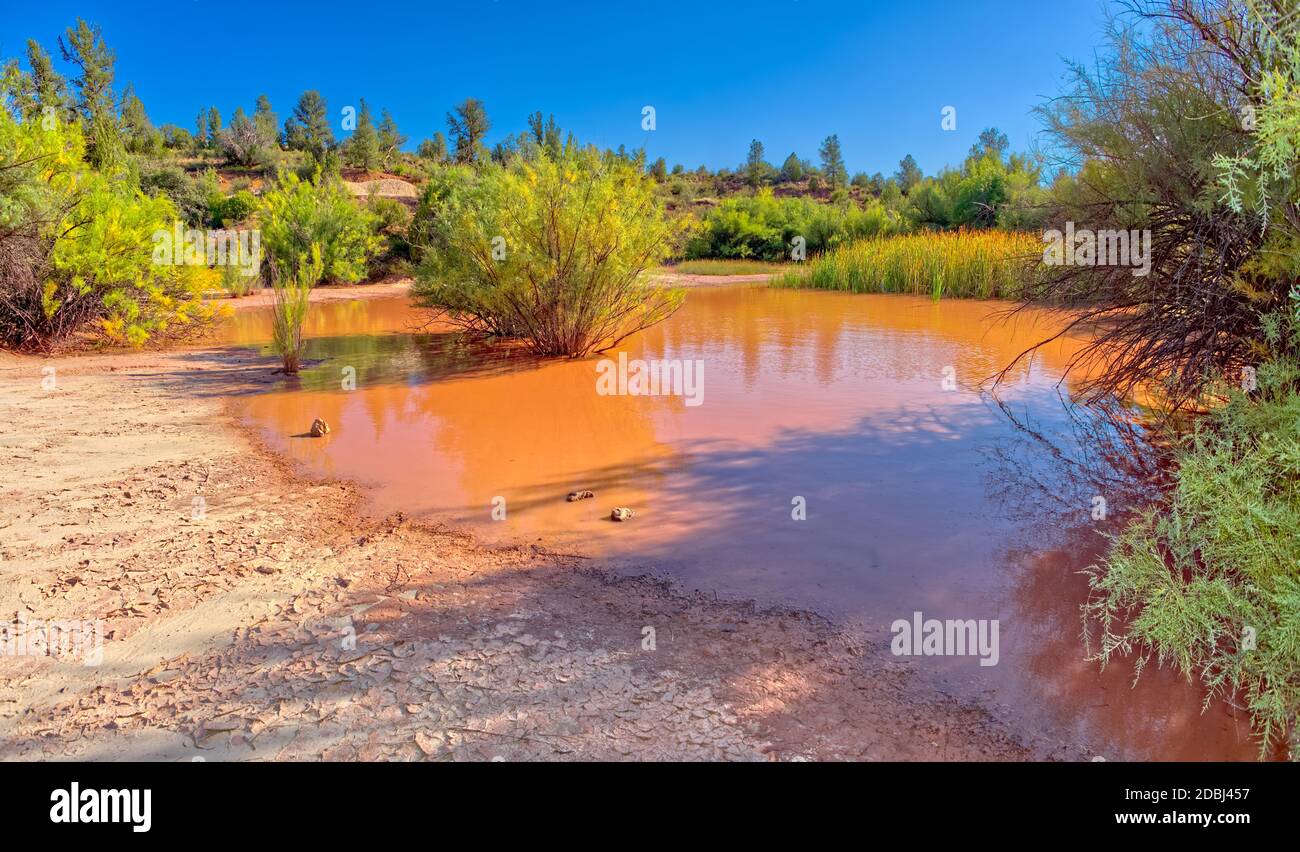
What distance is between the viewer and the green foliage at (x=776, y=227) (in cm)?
2983

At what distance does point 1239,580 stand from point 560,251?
7.87m

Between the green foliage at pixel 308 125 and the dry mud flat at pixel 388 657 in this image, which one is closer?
the dry mud flat at pixel 388 657

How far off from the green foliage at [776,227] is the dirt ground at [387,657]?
27578 millimetres

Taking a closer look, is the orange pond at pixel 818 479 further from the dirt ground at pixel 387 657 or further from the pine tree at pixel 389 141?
the pine tree at pixel 389 141

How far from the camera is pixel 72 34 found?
34.7 m

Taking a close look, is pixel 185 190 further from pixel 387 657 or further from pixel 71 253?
pixel 387 657

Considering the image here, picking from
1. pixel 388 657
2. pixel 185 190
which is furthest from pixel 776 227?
pixel 388 657

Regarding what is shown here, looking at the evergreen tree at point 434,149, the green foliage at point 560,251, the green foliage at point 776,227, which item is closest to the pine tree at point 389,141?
the evergreen tree at point 434,149

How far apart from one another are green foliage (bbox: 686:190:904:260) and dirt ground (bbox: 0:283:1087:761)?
2758 centimetres

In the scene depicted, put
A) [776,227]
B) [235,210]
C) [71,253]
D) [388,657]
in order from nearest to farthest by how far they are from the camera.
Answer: [388,657] < [71,253] < [235,210] < [776,227]

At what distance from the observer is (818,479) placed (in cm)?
547

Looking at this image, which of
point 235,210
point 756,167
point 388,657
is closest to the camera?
point 388,657

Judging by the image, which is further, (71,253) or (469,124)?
(469,124)
